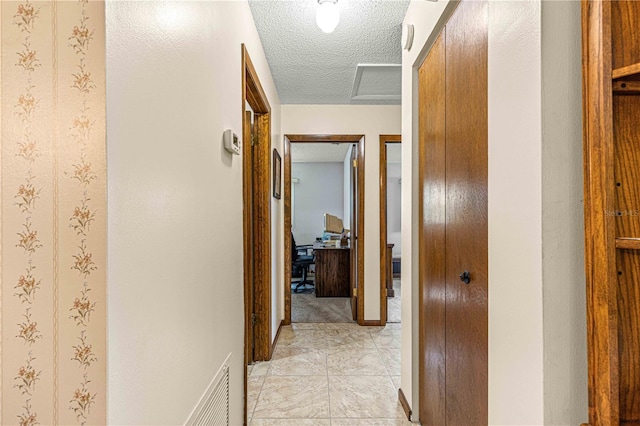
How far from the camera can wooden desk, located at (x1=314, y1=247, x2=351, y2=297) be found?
5375mm

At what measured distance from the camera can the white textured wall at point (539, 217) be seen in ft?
2.73

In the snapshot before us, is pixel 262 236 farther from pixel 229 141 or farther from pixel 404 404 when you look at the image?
pixel 404 404

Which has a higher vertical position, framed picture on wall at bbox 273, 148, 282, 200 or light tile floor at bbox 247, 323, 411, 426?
framed picture on wall at bbox 273, 148, 282, 200

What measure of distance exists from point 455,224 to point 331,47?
176 cm

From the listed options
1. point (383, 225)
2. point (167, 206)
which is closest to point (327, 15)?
point (167, 206)

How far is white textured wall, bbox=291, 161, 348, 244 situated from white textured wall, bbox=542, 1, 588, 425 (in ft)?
22.7

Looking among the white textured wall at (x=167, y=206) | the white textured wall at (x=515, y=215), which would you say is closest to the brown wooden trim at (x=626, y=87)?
the white textured wall at (x=515, y=215)

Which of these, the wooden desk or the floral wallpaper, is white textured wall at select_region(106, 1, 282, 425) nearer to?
the floral wallpaper

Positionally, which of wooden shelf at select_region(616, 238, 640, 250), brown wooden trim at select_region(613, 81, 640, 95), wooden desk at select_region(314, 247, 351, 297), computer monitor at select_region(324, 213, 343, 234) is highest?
brown wooden trim at select_region(613, 81, 640, 95)

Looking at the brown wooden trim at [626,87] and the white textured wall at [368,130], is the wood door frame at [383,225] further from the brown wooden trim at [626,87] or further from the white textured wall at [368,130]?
A: the brown wooden trim at [626,87]

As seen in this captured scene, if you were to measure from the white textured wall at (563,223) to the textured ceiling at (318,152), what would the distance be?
16.0ft

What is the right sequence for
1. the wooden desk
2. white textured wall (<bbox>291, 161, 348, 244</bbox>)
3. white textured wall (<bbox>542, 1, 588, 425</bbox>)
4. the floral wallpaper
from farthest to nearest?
1. white textured wall (<bbox>291, 161, 348, 244</bbox>)
2. the wooden desk
3. white textured wall (<bbox>542, 1, 588, 425</bbox>)
4. the floral wallpaper

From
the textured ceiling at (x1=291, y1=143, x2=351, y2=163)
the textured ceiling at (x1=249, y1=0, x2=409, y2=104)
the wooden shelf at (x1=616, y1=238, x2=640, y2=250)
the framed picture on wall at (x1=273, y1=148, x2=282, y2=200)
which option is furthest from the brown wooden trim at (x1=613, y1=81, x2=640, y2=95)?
the textured ceiling at (x1=291, y1=143, x2=351, y2=163)

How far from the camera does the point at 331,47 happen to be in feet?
8.33
